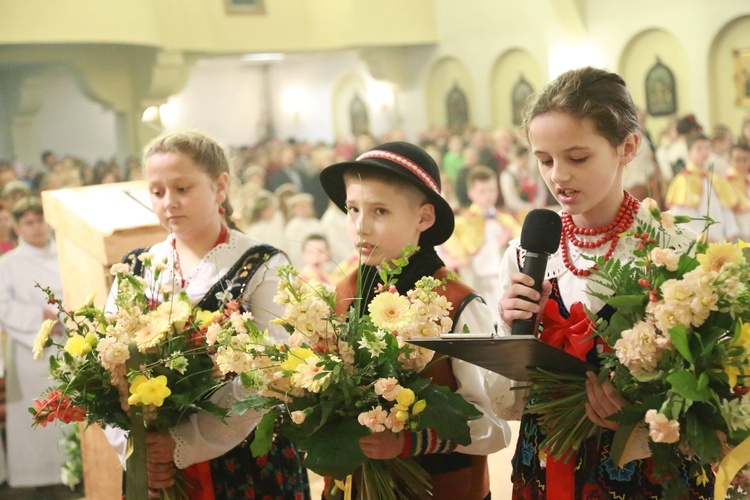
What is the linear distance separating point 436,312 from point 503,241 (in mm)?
8665

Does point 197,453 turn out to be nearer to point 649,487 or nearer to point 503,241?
point 649,487

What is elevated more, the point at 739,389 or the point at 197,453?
the point at 739,389

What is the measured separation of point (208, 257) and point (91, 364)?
50 cm

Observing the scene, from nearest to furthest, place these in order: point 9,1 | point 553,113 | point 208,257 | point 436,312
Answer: point 436,312 < point 553,113 < point 208,257 < point 9,1

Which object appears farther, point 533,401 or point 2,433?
point 2,433

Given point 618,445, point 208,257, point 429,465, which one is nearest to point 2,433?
point 208,257

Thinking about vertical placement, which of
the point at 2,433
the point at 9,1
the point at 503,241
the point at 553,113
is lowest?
the point at 2,433

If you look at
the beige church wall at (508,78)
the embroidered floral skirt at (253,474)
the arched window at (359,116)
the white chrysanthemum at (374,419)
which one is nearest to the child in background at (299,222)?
the arched window at (359,116)

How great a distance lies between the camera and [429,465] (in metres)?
2.03

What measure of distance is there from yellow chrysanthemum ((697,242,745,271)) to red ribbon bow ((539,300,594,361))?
0.26 meters

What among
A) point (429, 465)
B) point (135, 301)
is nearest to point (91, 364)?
point (135, 301)

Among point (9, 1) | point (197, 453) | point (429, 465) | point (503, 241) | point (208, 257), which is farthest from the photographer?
point (503, 241)

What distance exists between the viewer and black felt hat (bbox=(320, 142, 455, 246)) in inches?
82.1

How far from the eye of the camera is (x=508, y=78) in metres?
11.7
